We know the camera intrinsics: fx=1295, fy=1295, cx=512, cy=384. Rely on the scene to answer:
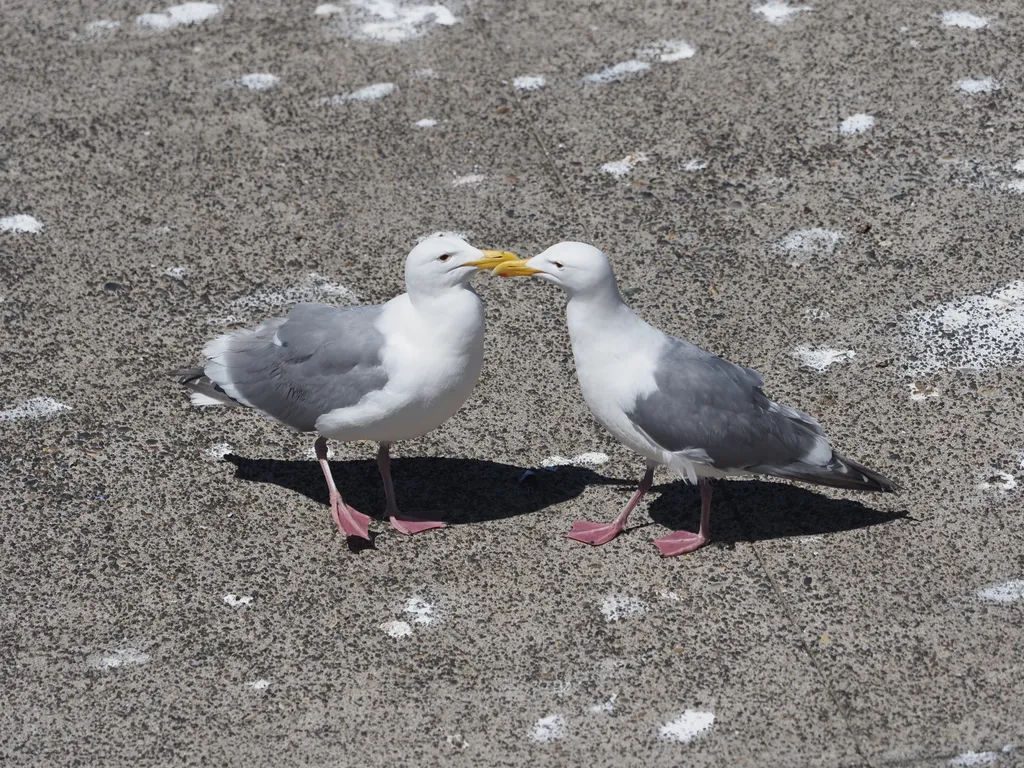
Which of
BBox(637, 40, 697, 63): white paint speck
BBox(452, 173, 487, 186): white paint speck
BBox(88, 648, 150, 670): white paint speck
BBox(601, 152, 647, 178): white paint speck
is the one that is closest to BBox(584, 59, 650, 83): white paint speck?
BBox(637, 40, 697, 63): white paint speck

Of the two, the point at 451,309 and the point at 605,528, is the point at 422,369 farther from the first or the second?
the point at 605,528

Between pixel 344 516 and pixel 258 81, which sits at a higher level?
pixel 258 81

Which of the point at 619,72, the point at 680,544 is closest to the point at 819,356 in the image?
the point at 680,544

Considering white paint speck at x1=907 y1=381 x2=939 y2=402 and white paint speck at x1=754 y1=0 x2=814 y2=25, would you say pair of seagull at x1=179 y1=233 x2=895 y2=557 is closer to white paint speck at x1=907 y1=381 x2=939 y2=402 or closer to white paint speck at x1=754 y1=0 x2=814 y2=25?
white paint speck at x1=907 y1=381 x2=939 y2=402

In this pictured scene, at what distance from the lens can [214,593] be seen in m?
4.16

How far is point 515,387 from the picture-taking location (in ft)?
16.5

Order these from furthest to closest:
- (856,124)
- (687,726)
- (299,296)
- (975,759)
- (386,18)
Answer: (386,18) < (856,124) < (299,296) < (687,726) < (975,759)

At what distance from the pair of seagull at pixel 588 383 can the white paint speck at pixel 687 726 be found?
28.8 inches

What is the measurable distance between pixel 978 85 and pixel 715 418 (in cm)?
321

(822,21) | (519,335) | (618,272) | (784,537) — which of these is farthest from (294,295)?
(822,21)

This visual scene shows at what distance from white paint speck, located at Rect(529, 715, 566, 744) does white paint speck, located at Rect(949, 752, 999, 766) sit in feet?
3.45

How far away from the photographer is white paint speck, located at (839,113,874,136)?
6.22 metres

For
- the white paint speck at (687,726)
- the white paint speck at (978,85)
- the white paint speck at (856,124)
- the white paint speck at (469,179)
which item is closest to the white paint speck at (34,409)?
the white paint speck at (469,179)

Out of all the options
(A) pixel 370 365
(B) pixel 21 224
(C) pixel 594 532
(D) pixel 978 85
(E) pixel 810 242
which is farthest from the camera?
(D) pixel 978 85
